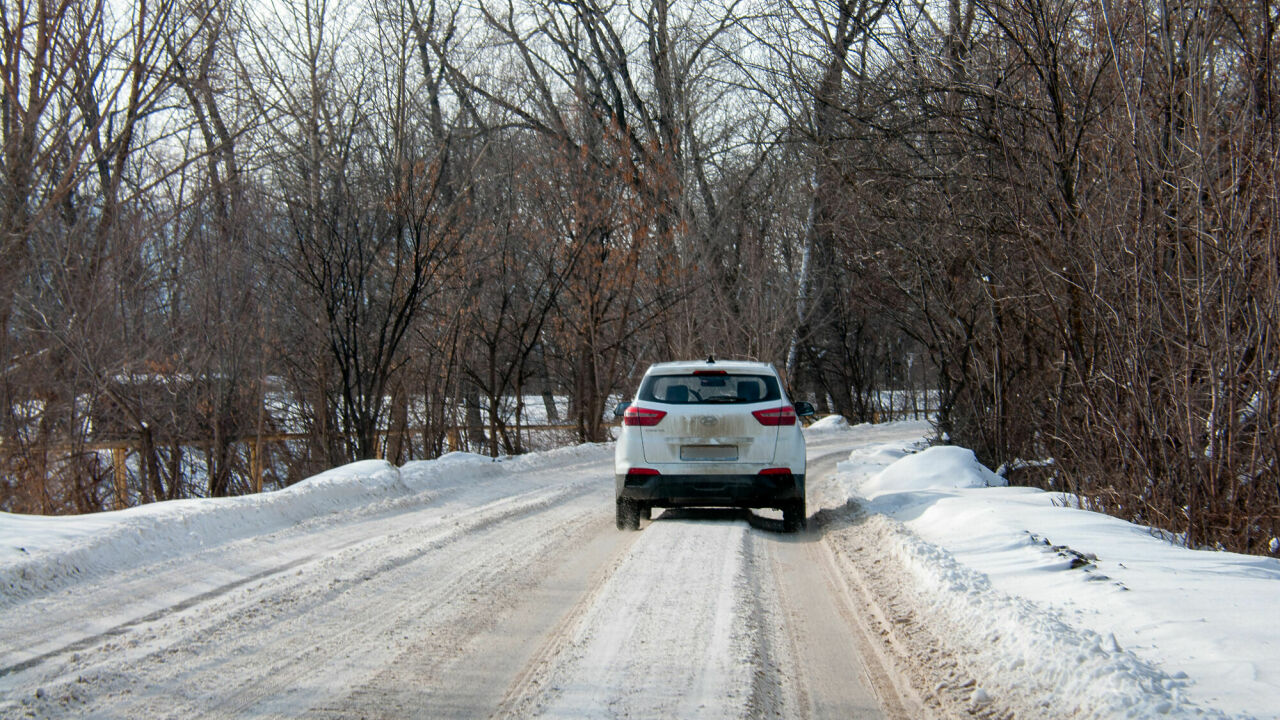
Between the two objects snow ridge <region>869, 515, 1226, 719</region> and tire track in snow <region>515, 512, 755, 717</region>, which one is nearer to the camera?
snow ridge <region>869, 515, 1226, 719</region>

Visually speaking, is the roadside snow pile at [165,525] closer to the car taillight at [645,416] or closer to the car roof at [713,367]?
the car taillight at [645,416]

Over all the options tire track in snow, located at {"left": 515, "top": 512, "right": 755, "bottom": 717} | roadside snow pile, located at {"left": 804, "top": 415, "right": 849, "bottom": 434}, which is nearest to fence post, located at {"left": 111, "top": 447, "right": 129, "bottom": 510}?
tire track in snow, located at {"left": 515, "top": 512, "right": 755, "bottom": 717}

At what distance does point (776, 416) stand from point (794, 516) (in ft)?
3.62

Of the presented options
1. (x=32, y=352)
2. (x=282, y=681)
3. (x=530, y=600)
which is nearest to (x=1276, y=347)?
(x=530, y=600)

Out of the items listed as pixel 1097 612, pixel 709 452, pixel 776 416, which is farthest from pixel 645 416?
pixel 1097 612

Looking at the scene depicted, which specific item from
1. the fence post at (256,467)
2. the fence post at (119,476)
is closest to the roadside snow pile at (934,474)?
the fence post at (256,467)

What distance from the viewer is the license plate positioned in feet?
31.1

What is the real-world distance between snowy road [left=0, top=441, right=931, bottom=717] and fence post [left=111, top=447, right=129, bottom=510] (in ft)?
28.5

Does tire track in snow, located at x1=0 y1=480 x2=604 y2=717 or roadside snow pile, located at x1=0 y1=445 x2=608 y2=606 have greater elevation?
roadside snow pile, located at x1=0 y1=445 x2=608 y2=606

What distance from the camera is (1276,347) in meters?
7.00

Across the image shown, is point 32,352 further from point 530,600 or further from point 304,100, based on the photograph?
point 530,600

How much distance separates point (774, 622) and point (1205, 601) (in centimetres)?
240

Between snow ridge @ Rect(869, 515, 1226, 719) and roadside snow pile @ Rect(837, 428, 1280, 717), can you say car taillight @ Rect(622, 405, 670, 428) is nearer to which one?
roadside snow pile @ Rect(837, 428, 1280, 717)

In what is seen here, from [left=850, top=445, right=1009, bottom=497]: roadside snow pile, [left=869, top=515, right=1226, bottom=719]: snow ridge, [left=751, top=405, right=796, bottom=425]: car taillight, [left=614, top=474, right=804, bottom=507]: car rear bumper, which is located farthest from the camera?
[left=850, top=445, right=1009, bottom=497]: roadside snow pile
